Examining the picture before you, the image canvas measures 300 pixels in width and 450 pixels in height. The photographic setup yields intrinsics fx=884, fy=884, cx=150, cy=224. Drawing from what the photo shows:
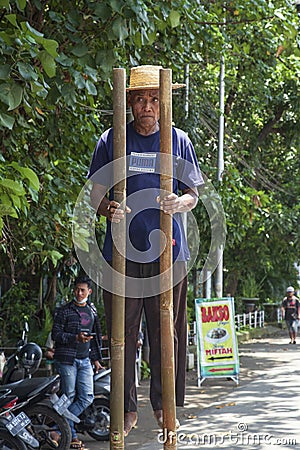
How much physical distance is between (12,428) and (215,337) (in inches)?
254

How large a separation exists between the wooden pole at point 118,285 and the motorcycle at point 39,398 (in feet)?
14.8

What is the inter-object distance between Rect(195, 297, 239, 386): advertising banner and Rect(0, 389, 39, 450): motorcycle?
608cm

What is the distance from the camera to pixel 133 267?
13.7 ft

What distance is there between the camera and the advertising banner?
13938 millimetres

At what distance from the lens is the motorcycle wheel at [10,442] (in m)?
7.88

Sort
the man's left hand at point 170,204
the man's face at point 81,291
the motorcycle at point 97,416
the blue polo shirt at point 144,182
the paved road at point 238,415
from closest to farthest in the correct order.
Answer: the man's left hand at point 170,204
the blue polo shirt at point 144,182
the paved road at point 238,415
the man's face at point 81,291
the motorcycle at point 97,416

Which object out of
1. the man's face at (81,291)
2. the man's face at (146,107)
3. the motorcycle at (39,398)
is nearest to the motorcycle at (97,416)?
the motorcycle at (39,398)

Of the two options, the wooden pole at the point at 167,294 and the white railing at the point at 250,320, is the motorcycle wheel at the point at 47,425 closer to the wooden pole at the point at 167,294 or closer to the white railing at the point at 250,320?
the wooden pole at the point at 167,294

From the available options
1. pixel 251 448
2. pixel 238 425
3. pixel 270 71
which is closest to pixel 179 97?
pixel 270 71

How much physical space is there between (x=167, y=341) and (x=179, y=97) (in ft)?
36.5

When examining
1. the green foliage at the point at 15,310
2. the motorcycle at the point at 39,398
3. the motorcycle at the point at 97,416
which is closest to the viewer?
the motorcycle at the point at 39,398

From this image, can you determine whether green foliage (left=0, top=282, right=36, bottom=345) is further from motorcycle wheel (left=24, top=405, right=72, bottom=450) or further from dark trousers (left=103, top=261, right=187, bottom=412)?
dark trousers (left=103, top=261, right=187, bottom=412)

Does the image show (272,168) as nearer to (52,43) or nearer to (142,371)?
(142,371)

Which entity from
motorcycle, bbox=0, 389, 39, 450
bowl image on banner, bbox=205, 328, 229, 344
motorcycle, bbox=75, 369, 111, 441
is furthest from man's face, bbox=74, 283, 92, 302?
bowl image on banner, bbox=205, 328, 229, 344
